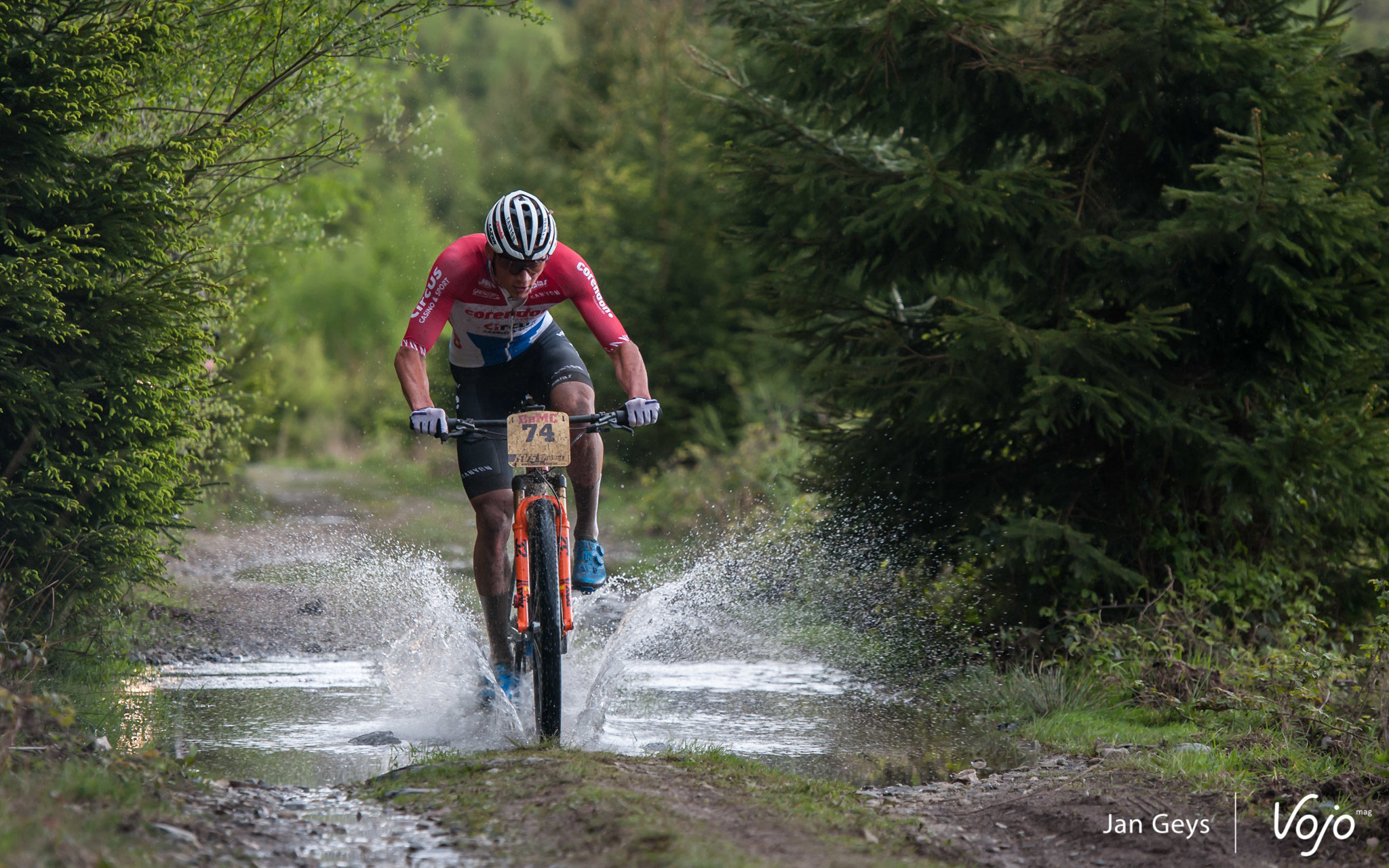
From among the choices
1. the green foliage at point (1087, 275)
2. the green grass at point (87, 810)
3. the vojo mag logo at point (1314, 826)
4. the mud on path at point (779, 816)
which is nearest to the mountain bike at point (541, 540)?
the mud on path at point (779, 816)

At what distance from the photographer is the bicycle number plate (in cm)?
548

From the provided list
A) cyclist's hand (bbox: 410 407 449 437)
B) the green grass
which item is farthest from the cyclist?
the green grass

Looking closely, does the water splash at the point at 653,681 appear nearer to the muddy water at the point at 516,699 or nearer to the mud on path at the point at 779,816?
the muddy water at the point at 516,699

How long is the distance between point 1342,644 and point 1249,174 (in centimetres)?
303

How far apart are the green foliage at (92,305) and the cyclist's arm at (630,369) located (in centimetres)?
236

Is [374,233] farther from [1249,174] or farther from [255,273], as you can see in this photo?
[1249,174]

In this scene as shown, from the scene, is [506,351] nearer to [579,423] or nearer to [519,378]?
[519,378]

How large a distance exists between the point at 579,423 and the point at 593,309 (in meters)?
0.80

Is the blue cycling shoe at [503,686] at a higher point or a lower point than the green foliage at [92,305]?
lower

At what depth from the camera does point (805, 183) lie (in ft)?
24.4

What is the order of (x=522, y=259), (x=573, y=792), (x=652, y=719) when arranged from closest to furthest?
1. (x=573, y=792)
2. (x=522, y=259)
3. (x=652, y=719)

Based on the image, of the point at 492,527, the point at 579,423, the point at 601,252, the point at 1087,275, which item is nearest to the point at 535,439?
the point at 579,423

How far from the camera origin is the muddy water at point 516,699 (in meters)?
5.52

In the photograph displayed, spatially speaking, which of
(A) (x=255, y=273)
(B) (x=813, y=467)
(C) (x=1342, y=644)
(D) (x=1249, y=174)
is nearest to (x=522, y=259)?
(B) (x=813, y=467)
